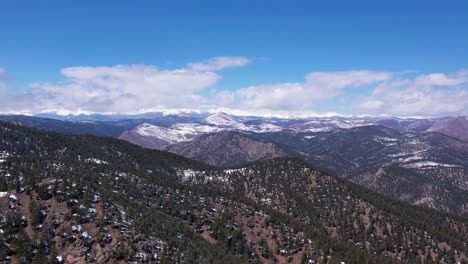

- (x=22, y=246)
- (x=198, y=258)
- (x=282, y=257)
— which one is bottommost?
(x=282, y=257)

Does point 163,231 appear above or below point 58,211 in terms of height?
below

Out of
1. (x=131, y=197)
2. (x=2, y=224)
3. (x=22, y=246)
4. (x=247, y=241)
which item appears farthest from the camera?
(x=131, y=197)

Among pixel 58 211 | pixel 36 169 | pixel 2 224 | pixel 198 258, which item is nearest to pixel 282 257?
pixel 198 258

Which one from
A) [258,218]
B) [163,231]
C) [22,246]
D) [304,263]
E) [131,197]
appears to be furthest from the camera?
[258,218]

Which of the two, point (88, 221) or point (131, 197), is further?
point (131, 197)

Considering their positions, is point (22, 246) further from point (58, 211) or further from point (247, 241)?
point (247, 241)

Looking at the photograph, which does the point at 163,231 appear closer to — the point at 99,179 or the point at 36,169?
the point at 99,179

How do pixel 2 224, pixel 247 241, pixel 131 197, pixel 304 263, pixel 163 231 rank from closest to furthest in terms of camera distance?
1. pixel 2 224
2. pixel 163 231
3. pixel 304 263
4. pixel 247 241
5. pixel 131 197

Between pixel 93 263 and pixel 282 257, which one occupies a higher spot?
pixel 93 263

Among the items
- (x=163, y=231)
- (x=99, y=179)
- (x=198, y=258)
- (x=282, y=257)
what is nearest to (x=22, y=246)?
(x=163, y=231)
